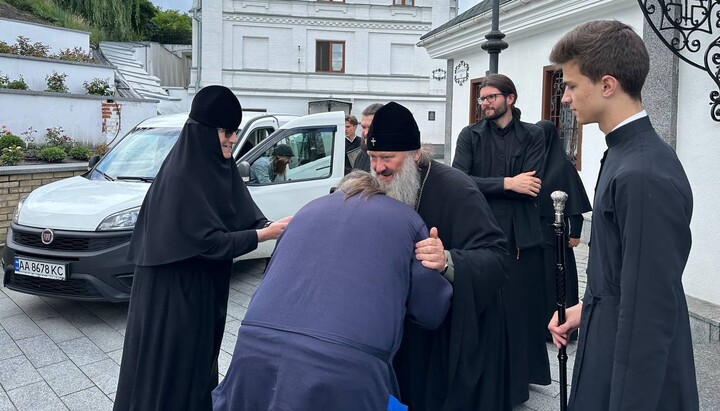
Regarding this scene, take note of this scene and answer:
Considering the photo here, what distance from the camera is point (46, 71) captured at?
1412 centimetres

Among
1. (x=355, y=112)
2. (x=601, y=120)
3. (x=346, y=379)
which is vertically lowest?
(x=346, y=379)

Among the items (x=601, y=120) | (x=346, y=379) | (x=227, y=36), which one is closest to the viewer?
(x=346, y=379)

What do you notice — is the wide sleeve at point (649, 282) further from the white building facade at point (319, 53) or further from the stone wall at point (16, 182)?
the white building facade at point (319, 53)

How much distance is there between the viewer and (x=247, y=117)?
27.1ft

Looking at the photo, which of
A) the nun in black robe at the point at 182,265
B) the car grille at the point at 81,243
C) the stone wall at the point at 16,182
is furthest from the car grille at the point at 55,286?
the stone wall at the point at 16,182

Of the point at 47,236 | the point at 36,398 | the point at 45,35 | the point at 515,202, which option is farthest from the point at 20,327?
the point at 45,35

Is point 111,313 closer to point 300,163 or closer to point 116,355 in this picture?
point 116,355

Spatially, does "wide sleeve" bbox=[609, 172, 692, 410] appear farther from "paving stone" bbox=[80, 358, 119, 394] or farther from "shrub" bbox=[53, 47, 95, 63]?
"shrub" bbox=[53, 47, 95, 63]

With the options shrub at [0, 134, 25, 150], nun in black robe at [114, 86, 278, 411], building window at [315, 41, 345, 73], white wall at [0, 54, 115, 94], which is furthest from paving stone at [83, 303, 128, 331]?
building window at [315, 41, 345, 73]

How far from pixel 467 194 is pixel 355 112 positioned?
32.9 m

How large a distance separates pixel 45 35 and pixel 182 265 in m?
14.3

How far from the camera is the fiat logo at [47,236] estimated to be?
19.8 feet

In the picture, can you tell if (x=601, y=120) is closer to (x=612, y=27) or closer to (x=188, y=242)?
(x=612, y=27)

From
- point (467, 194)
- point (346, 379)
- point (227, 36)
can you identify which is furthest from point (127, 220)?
point (227, 36)
